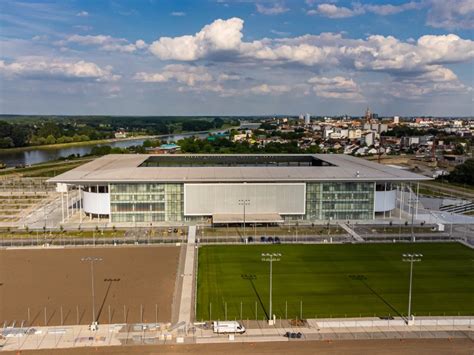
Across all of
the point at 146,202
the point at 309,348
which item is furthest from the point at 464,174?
the point at 309,348

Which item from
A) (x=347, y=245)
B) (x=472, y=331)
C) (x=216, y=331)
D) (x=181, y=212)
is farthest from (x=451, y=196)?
(x=216, y=331)

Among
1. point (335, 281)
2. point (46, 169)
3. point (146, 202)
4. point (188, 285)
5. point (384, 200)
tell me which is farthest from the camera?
point (46, 169)

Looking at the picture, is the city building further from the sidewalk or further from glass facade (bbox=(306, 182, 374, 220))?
the sidewalk

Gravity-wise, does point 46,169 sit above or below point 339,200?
below

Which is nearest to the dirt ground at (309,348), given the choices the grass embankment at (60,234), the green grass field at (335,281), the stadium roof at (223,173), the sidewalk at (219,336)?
the sidewalk at (219,336)

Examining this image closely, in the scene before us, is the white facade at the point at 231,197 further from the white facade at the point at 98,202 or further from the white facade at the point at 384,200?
the white facade at the point at 384,200

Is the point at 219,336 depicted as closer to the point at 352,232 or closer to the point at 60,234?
the point at 352,232

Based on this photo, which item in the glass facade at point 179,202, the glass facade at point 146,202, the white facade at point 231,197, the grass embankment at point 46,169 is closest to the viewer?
the white facade at point 231,197
